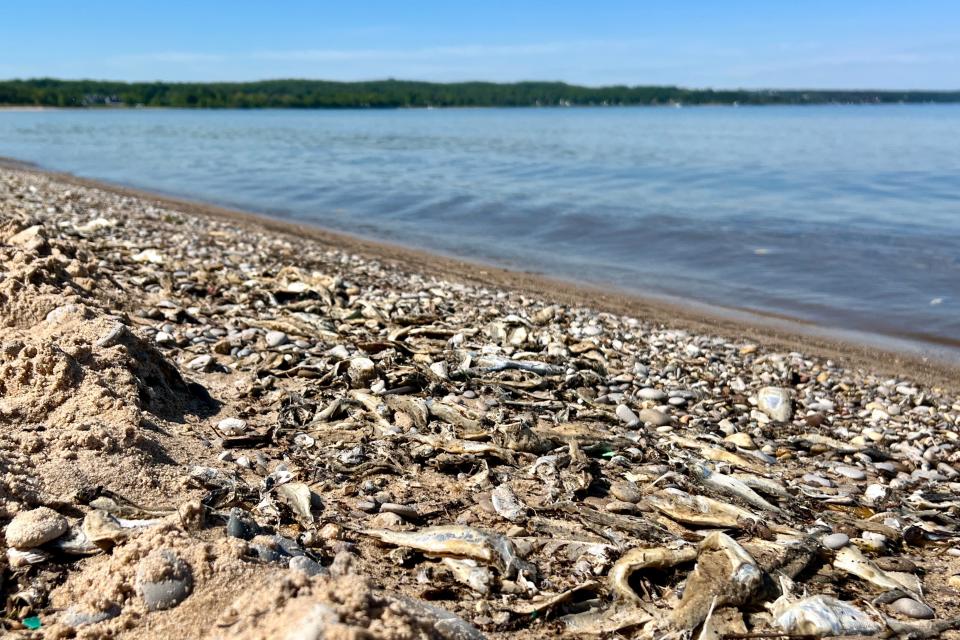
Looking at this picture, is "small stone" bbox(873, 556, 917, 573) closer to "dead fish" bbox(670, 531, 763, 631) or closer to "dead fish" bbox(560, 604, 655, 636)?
"dead fish" bbox(670, 531, 763, 631)

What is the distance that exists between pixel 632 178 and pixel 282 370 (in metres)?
24.2

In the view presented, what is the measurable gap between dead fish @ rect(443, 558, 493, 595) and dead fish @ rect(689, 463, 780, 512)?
181 cm

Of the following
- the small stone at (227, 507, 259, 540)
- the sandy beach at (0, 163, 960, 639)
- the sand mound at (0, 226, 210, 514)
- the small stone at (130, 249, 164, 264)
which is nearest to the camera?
the sandy beach at (0, 163, 960, 639)

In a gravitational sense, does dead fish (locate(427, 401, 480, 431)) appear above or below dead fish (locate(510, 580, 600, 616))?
above

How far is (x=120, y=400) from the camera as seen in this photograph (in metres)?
3.92

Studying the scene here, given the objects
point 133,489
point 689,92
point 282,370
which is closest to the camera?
point 133,489

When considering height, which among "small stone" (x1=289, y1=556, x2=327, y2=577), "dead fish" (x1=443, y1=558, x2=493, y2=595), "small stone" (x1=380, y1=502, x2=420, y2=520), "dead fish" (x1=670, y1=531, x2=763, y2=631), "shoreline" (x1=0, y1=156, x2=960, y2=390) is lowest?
"shoreline" (x1=0, y1=156, x2=960, y2=390)

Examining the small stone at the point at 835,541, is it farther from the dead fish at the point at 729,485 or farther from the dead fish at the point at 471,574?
the dead fish at the point at 471,574

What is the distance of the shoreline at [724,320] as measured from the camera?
9328mm

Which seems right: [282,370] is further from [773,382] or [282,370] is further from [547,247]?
[547,247]

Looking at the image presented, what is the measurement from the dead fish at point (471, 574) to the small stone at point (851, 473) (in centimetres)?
323

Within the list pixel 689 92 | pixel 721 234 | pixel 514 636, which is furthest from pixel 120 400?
pixel 689 92

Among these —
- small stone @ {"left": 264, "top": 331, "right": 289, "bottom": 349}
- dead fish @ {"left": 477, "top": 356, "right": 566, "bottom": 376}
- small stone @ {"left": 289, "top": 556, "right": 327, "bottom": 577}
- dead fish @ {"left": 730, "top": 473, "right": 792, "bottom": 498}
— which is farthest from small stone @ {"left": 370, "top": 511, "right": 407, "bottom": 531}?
small stone @ {"left": 264, "top": 331, "right": 289, "bottom": 349}

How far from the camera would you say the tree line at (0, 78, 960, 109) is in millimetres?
137375
